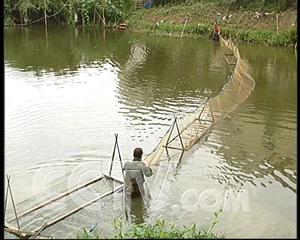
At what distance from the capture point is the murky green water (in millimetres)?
6883

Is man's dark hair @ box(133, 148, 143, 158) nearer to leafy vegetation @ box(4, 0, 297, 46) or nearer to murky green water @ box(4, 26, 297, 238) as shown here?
murky green water @ box(4, 26, 297, 238)

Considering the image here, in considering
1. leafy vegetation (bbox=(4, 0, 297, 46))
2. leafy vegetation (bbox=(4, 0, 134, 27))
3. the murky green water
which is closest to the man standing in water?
the murky green water

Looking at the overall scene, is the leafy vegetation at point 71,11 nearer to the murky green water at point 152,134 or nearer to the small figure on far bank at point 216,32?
the small figure on far bank at point 216,32

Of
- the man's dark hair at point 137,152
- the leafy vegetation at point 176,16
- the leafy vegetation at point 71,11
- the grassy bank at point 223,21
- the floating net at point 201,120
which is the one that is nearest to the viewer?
the man's dark hair at point 137,152

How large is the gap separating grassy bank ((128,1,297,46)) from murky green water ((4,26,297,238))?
16.7 ft

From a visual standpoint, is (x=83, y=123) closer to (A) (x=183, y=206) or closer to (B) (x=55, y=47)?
(A) (x=183, y=206)

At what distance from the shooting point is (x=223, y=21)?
30016 millimetres

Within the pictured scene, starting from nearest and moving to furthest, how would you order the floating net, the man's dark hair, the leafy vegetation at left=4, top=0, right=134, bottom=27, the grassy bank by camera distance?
the man's dark hair, the floating net, the grassy bank, the leafy vegetation at left=4, top=0, right=134, bottom=27

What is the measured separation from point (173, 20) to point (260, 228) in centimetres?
2808

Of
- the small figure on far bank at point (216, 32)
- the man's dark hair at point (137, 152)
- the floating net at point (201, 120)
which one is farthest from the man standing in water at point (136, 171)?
the small figure on far bank at point (216, 32)

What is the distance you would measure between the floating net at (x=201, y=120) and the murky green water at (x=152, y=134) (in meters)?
0.24

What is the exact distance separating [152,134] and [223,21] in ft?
71.4

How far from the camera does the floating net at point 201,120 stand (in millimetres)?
9191

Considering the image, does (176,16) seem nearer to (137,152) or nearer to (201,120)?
(201,120)
